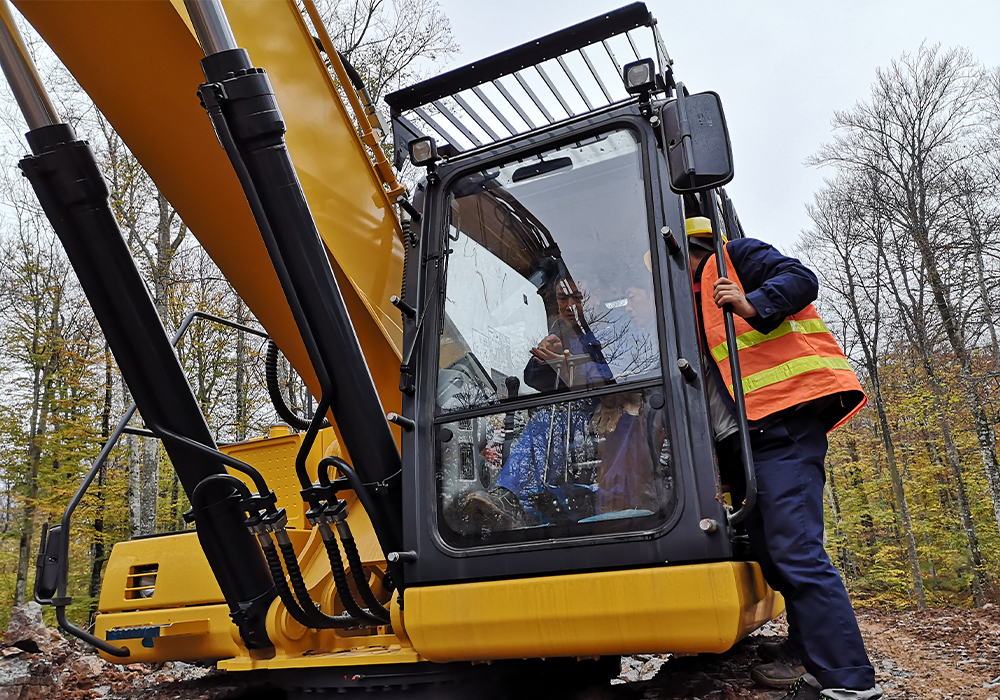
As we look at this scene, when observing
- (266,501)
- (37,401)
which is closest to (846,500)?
(37,401)

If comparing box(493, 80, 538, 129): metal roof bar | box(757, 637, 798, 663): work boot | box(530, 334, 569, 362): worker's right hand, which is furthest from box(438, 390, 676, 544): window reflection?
box(493, 80, 538, 129): metal roof bar

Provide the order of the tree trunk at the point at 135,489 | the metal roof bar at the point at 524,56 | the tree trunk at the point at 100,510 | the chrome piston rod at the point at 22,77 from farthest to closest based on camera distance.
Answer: the tree trunk at the point at 100,510, the tree trunk at the point at 135,489, the metal roof bar at the point at 524,56, the chrome piston rod at the point at 22,77

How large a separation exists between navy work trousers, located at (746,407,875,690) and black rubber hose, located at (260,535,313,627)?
155 centimetres

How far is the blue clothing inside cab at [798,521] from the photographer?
6.79 feet

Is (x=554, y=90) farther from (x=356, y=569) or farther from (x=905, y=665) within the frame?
(x=905, y=665)

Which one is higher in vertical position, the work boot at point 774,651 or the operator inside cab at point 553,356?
the operator inside cab at point 553,356

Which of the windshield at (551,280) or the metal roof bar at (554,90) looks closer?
the windshield at (551,280)

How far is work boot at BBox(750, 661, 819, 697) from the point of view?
2.54 m

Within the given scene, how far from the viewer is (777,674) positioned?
8.63 feet

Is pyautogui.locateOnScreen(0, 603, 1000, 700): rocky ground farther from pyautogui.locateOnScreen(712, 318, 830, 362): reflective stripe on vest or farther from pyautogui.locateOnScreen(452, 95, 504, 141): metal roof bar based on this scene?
pyautogui.locateOnScreen(452, 95, 504, 141): metal roof bar

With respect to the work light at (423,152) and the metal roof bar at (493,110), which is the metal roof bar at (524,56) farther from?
the work light at (423,152)

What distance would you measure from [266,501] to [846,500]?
2196cm

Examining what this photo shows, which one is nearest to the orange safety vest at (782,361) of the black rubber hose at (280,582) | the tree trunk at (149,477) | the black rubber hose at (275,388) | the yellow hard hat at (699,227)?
the yellow hard hat at (699,227)

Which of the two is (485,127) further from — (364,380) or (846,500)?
(846,500)
